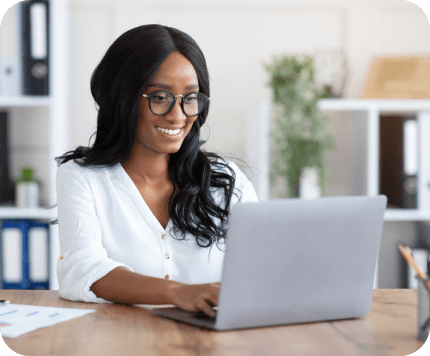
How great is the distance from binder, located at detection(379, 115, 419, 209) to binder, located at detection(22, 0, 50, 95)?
1665 millimetres

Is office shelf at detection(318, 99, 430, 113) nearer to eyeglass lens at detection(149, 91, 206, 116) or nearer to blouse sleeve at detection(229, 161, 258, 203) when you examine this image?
blouse sleeve at detection(229, 161, 258, 203)

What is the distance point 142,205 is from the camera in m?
1.49

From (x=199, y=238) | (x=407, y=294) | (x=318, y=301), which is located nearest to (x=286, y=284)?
(x=318, y=301)

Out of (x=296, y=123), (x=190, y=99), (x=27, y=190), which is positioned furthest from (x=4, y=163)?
(x=190, y=99)

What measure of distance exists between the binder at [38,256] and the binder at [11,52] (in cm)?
67

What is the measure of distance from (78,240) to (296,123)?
153cm

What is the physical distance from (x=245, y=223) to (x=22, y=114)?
2.22 m

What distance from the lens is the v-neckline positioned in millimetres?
1467

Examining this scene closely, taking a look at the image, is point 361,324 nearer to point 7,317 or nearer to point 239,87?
point 7,317

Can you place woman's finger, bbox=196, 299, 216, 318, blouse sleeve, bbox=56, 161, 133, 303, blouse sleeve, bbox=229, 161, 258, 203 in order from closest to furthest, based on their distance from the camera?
woman's finger, bbox=196, 299, 216, 318
blouse sleeve, bbox=56, 161, 133, 303
blouse sleeve, bbox=229, 161, 258, 203

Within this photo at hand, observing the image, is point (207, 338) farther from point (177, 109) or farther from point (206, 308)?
point (177, 109)

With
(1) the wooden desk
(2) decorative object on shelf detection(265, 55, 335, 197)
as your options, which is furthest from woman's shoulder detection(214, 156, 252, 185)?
(2) decorative object on shelf detection(265, 55, 335, 197)

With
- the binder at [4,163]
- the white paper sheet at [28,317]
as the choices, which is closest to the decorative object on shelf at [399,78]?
the binder at [4,163]

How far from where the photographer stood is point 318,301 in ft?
3.12
